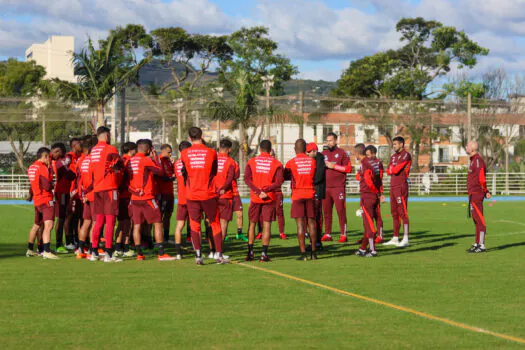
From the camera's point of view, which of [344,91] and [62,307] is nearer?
[62,307]

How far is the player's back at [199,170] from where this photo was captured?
1174cm

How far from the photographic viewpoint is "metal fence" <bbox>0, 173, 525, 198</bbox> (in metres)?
41.8

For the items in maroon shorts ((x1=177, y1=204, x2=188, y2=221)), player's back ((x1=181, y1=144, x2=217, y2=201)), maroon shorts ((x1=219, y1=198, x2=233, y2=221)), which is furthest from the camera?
maroon shorts ((x1=219, y1=198, x2=233, y2=221))

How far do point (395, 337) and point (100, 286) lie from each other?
4409 mm

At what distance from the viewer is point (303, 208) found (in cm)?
1279

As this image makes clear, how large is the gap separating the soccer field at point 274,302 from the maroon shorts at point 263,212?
74 cm

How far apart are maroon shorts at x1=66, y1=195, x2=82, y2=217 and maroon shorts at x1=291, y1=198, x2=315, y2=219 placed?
4332mm

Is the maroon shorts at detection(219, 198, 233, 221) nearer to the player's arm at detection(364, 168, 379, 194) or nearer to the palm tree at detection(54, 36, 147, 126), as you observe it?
the player's arm at detection(364, 168, 379, 194)

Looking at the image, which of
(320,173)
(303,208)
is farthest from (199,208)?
(320,173)

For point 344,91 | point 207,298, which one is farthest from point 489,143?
point 207,298

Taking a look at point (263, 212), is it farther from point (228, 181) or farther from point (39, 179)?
point (39, 179)

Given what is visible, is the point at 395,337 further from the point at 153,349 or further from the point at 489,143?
the point at 489,143

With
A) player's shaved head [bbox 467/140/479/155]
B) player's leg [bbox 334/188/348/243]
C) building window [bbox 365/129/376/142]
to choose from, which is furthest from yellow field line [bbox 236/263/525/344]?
building window [bbox 365/129/376/142]

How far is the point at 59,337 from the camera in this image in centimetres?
700
